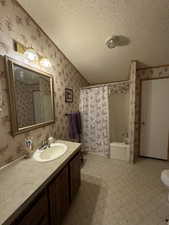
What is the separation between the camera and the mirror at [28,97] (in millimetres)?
1232

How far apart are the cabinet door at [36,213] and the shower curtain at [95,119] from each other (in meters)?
1.92

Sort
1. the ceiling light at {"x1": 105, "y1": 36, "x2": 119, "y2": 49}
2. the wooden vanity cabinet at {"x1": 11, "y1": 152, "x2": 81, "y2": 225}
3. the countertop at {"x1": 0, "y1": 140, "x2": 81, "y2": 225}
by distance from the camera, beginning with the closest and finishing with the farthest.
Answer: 1. the countertop at {"x1": 0, "y1": 140, "x2": 81, "y2": 225}
2. the wooden vanity cabinet at {"x1": 11, "y1": 152, "x2": 81, "y2": 225}
3. the ceiling light at {"x1": 105, "y1": 36, "x2": 119, "y2": 49}

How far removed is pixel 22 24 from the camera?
137 centimetres

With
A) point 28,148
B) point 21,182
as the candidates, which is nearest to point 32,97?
point 28,148

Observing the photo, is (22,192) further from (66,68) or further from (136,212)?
(66,68)

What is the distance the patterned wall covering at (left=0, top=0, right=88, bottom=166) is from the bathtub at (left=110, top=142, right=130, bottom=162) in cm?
124

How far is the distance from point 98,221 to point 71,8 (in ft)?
8.51

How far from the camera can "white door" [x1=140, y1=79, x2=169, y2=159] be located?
246 cm

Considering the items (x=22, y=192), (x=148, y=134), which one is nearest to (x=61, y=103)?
(x=22, y=192)

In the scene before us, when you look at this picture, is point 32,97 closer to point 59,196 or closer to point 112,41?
point 59,196

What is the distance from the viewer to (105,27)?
158 centimetres

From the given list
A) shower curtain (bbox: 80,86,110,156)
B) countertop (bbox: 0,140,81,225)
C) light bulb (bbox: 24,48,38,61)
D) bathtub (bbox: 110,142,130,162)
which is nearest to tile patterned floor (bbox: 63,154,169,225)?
bathtub (bbox: 110,142,130,162)

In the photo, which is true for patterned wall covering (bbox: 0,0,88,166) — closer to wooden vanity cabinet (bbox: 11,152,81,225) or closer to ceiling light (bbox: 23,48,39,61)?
ceiling light (bbox: 23,48,39,61)

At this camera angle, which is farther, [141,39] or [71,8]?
[141,39]
